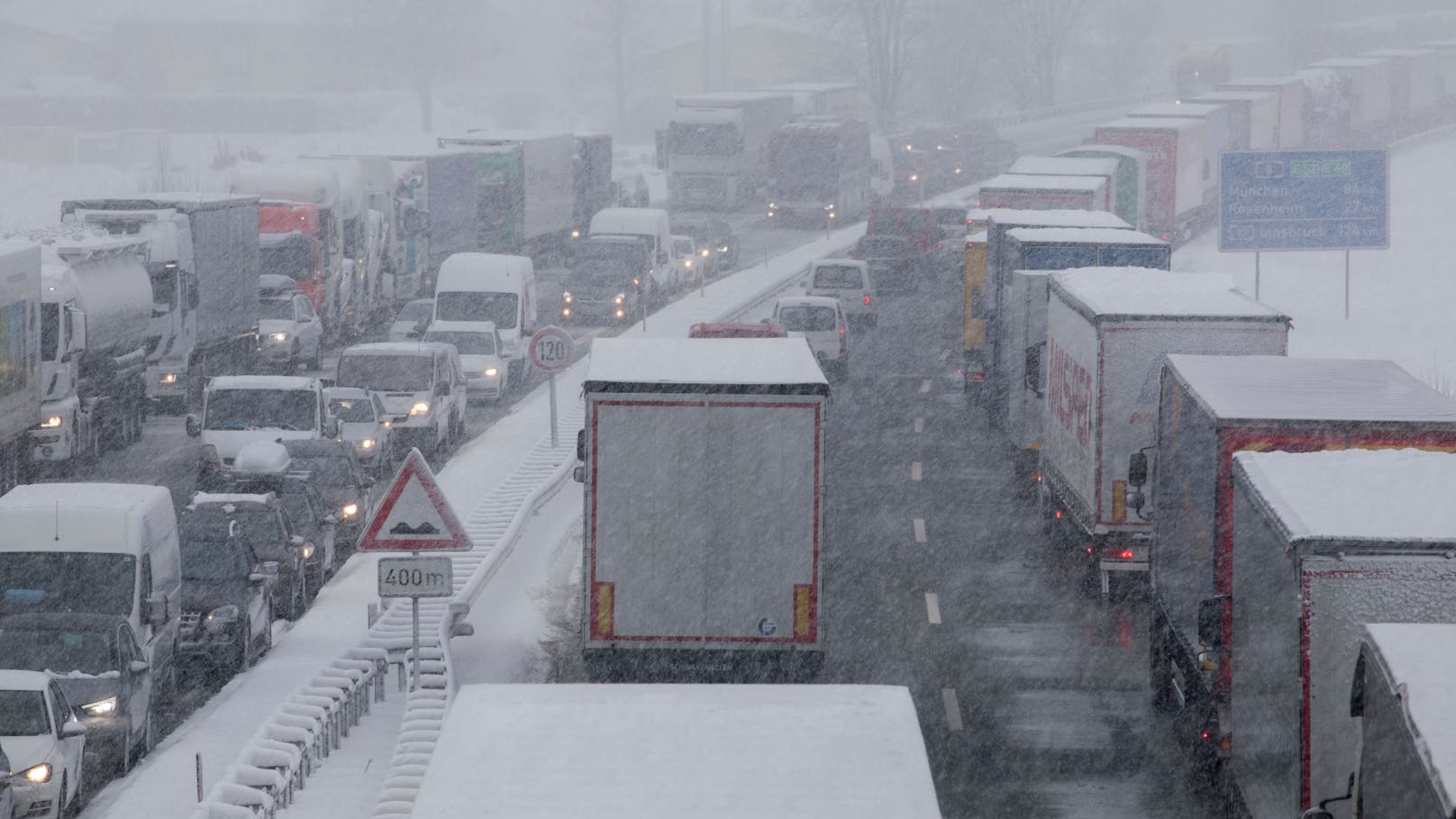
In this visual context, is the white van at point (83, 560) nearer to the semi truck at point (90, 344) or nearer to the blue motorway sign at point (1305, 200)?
the semi truck at point (90, 344)

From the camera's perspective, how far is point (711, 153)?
72625 mm

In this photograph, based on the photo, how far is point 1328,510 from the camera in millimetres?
10555

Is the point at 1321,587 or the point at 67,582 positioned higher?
the point at 1321,587

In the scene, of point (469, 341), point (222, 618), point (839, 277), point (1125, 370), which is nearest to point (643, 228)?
point (839, 277)

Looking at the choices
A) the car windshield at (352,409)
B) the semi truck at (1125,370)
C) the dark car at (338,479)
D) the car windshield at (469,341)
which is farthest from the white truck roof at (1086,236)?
the dark car at (338,479)

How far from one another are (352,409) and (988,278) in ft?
36.2

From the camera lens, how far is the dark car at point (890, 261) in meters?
52.8

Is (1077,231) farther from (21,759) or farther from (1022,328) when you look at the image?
(21,759)

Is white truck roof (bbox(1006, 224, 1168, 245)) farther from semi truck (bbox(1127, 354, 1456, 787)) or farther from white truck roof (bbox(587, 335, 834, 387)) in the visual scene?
white truck roof (bbox(587, 335, 834, 387))

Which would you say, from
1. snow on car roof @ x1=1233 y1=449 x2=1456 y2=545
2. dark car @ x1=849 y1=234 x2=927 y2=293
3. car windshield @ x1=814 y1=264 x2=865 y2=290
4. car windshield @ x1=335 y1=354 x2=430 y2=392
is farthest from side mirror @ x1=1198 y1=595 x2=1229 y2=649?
dark car @ x1=849 y1=234 x2=927 y2=293

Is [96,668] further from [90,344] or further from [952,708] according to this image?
[90,344]

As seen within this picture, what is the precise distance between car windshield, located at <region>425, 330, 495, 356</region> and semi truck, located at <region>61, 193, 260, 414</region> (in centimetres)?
427

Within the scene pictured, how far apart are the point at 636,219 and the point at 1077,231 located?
2171 cm

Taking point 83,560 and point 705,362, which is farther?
point 83,560
